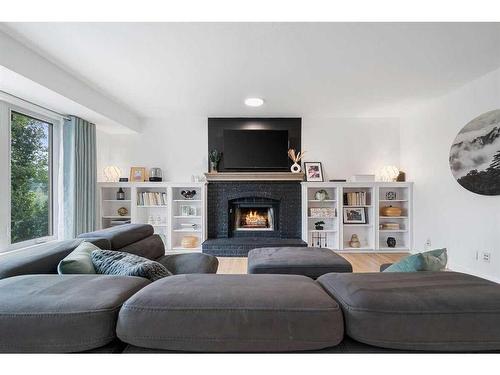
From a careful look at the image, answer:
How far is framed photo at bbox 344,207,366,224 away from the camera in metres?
4.49

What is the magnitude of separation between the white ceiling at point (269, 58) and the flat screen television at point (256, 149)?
2.77 feet

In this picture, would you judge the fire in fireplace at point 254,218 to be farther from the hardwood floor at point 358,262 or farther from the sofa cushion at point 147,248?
the sofa cushion at point 147,248

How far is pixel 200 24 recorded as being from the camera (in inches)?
77.9

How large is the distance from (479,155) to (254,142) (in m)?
3.03

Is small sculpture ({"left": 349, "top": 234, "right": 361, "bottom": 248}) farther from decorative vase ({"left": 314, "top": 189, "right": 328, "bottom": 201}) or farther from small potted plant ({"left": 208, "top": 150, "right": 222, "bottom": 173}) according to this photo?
small potted plant ({"left": 208, "top": 150, "right": 222, "bottom": 173})

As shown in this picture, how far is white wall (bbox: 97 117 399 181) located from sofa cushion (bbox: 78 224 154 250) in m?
2.37

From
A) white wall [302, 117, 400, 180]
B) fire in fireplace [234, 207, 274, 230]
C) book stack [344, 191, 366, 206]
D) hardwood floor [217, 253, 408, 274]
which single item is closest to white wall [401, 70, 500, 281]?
white wall [302, 117, 400, 180]

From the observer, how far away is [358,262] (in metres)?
3.86

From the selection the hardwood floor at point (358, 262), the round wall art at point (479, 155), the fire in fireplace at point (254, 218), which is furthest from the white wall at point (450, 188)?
the fire in fireplace at point (254, 218)

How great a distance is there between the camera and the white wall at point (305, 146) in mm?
4707

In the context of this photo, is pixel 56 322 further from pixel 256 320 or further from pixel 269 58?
pixel 269 58
